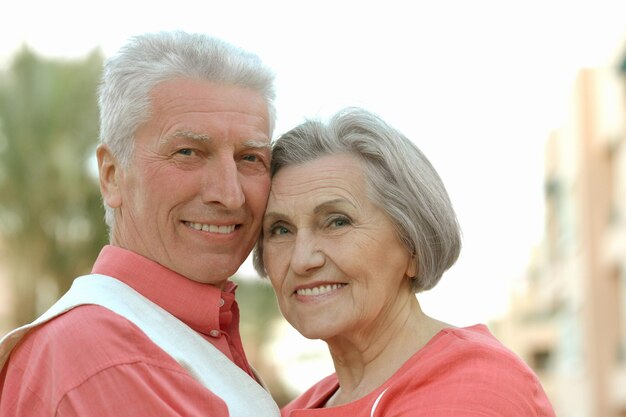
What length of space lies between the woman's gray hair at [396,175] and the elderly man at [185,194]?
0.47 feet

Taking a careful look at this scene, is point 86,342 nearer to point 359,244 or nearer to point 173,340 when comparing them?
point 173,340

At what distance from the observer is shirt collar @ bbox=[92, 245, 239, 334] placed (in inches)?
132

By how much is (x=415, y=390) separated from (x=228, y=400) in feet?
1.84

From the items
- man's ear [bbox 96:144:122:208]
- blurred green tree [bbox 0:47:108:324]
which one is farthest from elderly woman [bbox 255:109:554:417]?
blurred green tree [bbox 0:47:108:324]

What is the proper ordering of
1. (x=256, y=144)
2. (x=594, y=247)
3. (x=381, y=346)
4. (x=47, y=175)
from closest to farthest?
(x=256, y=144)
(x=381, y=346)
(x=47, y=175)
(x=594, y=247)

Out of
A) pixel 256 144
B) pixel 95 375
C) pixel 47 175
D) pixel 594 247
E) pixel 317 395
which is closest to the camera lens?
pixel 95 375

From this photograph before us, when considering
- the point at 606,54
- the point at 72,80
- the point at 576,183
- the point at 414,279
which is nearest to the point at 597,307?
the point at 576,183

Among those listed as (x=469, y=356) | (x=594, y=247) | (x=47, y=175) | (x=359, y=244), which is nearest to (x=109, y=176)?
(x=359, y=244)

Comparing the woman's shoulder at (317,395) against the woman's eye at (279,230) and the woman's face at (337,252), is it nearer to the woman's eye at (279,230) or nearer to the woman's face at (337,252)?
the woman's face at (337,252)

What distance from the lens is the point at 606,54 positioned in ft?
83.2

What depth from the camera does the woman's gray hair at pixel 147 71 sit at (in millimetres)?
3414

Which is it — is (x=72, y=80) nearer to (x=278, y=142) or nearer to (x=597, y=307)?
(x=278, y=142)

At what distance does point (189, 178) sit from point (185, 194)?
6 cm

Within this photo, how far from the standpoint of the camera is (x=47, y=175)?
16.3 meters
